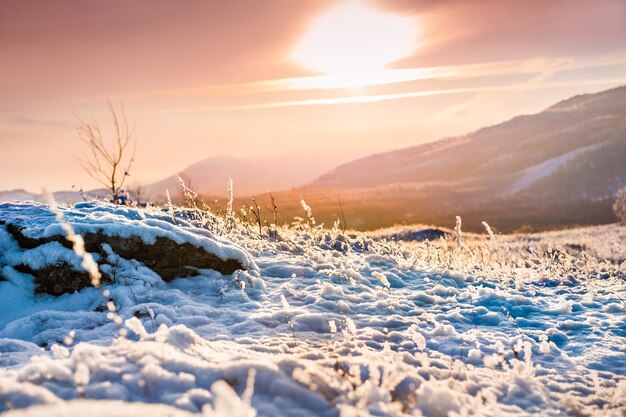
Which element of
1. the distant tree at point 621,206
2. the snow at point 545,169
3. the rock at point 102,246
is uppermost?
the rock at point 102,246

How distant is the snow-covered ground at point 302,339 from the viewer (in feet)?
10.1

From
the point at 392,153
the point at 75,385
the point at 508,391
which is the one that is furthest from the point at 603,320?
the point at 392,153

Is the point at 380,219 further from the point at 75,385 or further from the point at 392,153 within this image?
the point at 392,153

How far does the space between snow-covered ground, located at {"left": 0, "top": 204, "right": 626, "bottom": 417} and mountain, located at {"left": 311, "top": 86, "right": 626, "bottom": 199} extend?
53250mm

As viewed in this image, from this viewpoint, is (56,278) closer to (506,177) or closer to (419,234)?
(419,234)

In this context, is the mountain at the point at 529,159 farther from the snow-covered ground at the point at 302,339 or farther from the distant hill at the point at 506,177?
the snow-covered ground at the point at 302,339

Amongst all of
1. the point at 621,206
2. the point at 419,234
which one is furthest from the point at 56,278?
the point at 621,206

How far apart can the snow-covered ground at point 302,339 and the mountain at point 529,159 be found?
175 feet

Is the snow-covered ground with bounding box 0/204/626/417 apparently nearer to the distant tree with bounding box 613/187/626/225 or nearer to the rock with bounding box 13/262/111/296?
the rock with bounding box 13/262/111/296

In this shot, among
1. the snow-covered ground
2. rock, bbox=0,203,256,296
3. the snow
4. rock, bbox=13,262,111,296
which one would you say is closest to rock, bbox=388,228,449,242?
the snow-covered ground

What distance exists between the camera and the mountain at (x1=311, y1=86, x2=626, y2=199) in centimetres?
6028

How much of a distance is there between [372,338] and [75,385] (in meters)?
2.97

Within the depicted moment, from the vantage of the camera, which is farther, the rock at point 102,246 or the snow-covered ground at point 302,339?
the rock at point 102,246

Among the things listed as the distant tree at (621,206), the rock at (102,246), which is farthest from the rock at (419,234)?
the rock at (102,246)
